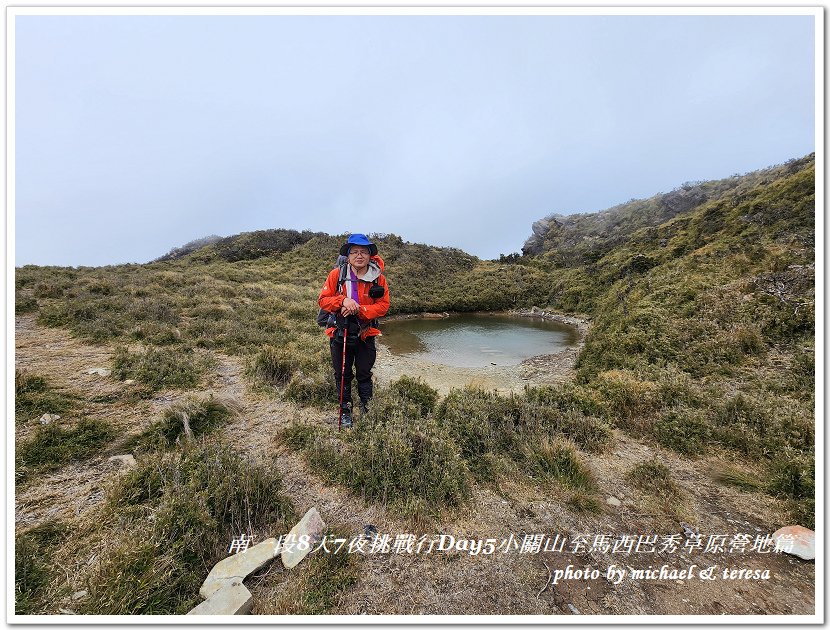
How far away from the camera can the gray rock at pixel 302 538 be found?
2.61 metres

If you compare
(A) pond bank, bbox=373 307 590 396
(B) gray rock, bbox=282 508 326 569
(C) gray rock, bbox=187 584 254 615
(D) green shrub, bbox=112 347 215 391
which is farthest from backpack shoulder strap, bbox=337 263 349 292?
(A) pond bank, bbox=373 307 590 396

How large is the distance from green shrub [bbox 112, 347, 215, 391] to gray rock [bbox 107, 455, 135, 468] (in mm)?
2330

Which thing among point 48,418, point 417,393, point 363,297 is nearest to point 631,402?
point 417,393

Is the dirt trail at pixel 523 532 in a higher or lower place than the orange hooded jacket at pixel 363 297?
lower

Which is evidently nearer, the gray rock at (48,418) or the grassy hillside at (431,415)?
the grassy hillside at (431,415)

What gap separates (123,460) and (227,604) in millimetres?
2661

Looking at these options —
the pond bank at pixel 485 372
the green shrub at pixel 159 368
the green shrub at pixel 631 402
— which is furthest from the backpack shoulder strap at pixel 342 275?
the green shrub at pixel 631 402

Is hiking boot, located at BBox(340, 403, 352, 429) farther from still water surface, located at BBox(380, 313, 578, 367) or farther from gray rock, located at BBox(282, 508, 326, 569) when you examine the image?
still water surface, located at BBox(380, 313, 578, 367)

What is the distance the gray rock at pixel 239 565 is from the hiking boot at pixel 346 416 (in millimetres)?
2173

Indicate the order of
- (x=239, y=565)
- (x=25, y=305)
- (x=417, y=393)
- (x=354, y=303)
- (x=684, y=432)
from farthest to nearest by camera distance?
(x=25, y=305), (x=417, y=393), (x=684, y=432), (x=354, y=303), (x=239, y=565)

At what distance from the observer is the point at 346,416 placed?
502cm

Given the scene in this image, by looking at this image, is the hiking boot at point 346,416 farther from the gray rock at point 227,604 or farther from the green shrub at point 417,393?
the gray rock at point 227,604

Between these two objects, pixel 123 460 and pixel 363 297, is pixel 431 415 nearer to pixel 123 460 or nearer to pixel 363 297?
pixel 363 297

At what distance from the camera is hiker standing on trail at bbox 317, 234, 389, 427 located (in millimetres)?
4684
